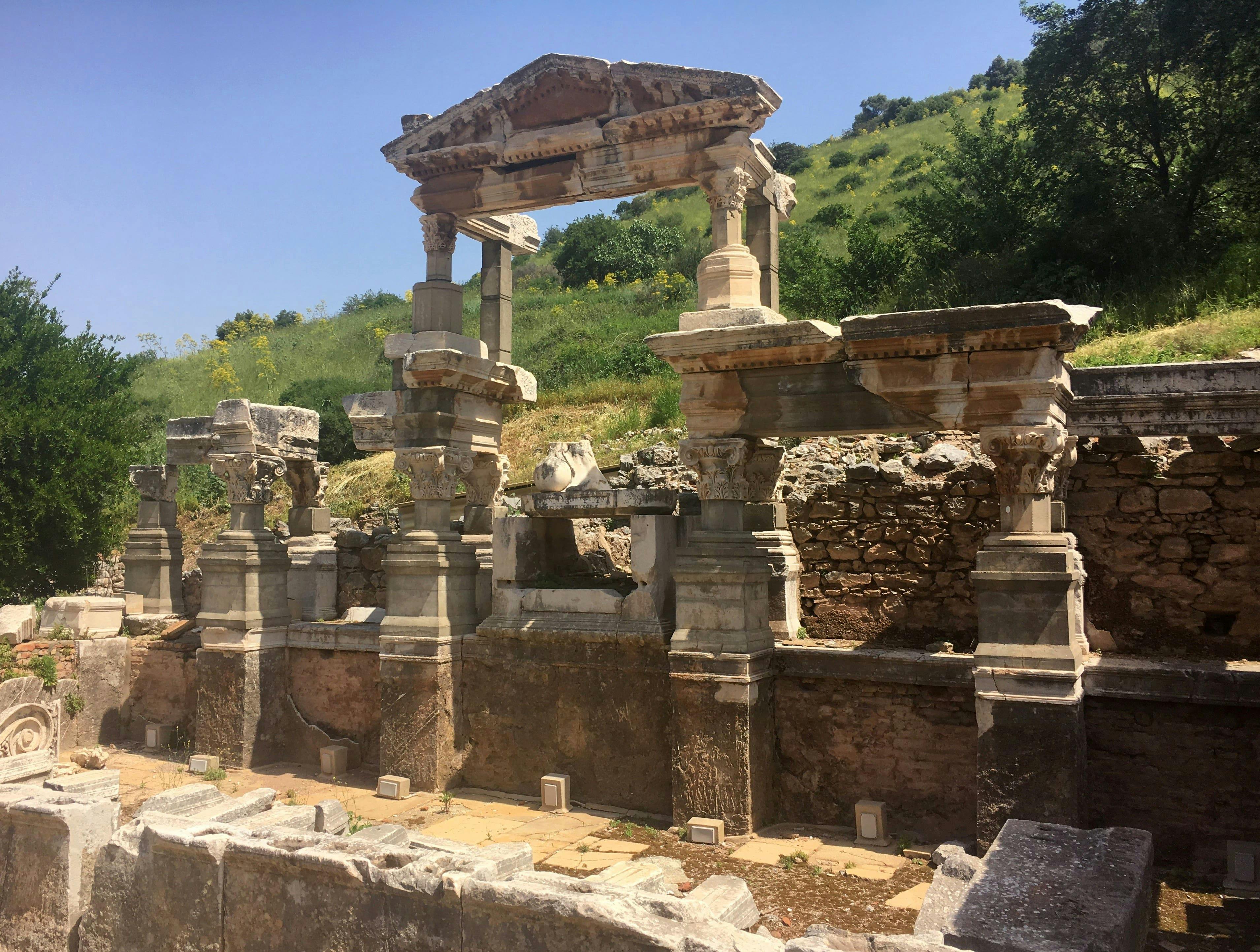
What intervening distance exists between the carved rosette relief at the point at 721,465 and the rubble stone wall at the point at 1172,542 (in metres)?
3.36

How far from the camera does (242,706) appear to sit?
10.7 m

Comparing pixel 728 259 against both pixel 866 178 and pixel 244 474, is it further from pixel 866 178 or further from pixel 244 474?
pixel 866 178

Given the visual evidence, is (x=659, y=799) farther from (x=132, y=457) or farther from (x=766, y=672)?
(x=132, y=457)

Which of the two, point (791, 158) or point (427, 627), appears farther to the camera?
point (791, 158)

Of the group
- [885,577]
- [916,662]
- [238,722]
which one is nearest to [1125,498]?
[885,577]

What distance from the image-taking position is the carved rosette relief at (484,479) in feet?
34.5

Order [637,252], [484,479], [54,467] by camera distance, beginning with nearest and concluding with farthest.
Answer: [484,479]
[54,467]
[637,252]

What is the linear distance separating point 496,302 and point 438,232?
1.12m

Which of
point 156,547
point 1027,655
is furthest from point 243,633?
point 1027,655

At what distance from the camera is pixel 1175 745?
7.04m

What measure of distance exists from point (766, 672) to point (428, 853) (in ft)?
12.8

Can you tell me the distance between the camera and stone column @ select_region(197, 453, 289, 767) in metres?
10.7

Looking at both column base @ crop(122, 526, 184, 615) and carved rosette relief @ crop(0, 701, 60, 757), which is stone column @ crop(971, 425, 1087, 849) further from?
column base @ crop(122, 526, 184, 615)

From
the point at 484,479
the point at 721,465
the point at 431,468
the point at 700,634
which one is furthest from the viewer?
the point at 484,479
